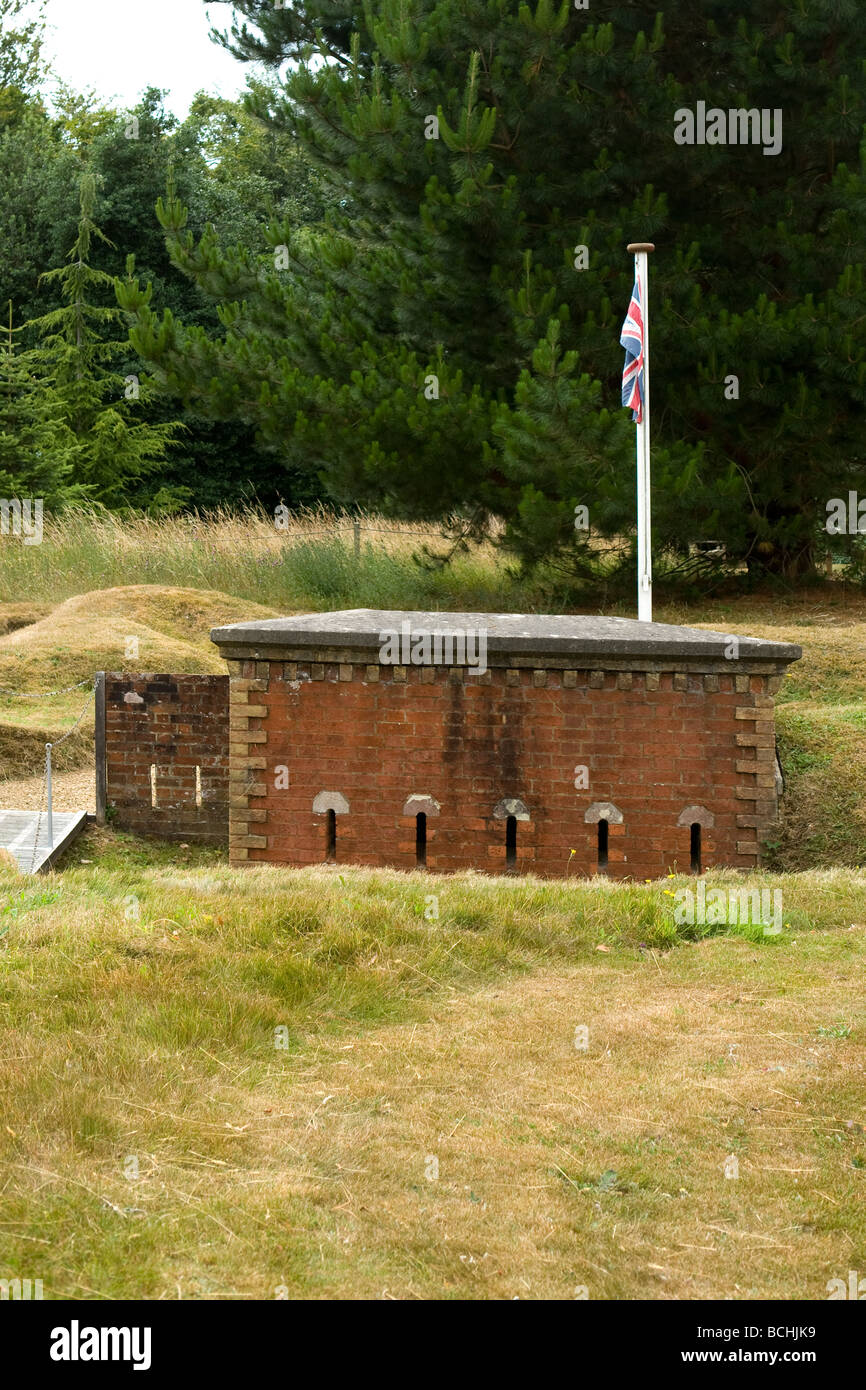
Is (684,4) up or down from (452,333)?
up

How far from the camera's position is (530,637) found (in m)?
8.91

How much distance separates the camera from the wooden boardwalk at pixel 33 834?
959 cm

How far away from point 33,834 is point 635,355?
6493mm

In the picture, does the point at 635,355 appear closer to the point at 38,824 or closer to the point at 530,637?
the point at 530,637

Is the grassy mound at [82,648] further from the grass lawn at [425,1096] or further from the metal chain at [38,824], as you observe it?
the grass lawn at [425,1096]

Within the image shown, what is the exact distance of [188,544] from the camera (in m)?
20.8

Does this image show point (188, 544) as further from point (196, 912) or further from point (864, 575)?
point (196, 912)

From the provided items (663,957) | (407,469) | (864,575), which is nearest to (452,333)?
(407,469)

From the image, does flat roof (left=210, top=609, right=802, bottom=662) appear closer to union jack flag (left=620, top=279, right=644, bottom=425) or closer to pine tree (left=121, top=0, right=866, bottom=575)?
union jack flag (left=620, top=279, right=644, bottom=425)

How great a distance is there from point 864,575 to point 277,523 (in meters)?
10.2

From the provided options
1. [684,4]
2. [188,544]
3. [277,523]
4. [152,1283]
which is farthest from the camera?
[277,523]

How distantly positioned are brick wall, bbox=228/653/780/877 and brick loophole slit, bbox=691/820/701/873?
78 mm

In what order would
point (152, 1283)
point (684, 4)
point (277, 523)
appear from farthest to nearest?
point (277, 523) < point (684, 4) < point (152, 1283)

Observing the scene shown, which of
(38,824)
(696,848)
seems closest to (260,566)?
(38,824)
